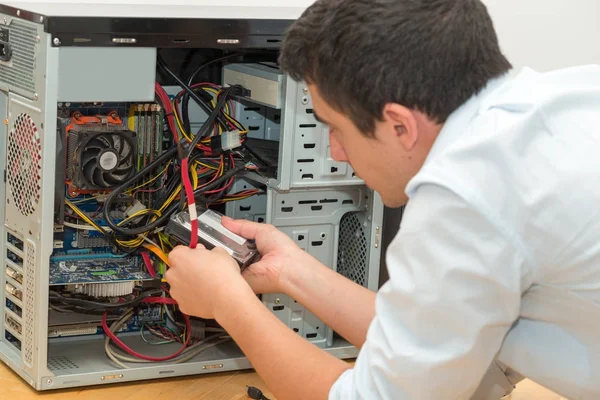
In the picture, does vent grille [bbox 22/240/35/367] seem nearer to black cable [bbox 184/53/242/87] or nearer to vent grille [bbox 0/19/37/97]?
vent grille [bbox 0/19/37/97]

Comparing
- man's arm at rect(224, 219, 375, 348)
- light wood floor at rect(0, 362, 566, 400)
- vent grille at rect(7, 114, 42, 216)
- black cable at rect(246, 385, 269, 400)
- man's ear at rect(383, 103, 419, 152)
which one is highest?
man's ear at rect(383, 103, 419, 152)

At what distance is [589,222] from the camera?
0.87 metres

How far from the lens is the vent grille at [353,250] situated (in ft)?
6.17

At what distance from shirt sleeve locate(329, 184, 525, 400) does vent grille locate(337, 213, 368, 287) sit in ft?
2.99

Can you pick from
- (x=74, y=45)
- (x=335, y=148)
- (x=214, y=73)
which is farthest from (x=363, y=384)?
(x=214, y=73)

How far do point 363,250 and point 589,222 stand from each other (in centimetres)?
103

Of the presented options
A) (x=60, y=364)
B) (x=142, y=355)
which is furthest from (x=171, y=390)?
(x=60, y=364)

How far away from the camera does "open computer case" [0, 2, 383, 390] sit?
59.4 inches

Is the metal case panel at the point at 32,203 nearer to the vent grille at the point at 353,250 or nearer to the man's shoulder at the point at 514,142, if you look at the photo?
the vent grille at the point at 353,250

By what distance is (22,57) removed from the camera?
1539 mm

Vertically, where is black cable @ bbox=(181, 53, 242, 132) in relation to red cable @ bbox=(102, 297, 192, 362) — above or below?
above

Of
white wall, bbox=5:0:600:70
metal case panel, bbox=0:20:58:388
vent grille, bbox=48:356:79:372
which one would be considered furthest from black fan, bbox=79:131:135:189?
white wall, bbox=5:0:600:70

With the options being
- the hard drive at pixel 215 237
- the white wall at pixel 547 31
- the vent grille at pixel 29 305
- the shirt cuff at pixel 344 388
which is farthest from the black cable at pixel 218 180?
the white wall at pixel 547 31

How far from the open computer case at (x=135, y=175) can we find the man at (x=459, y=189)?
1.82 feet
